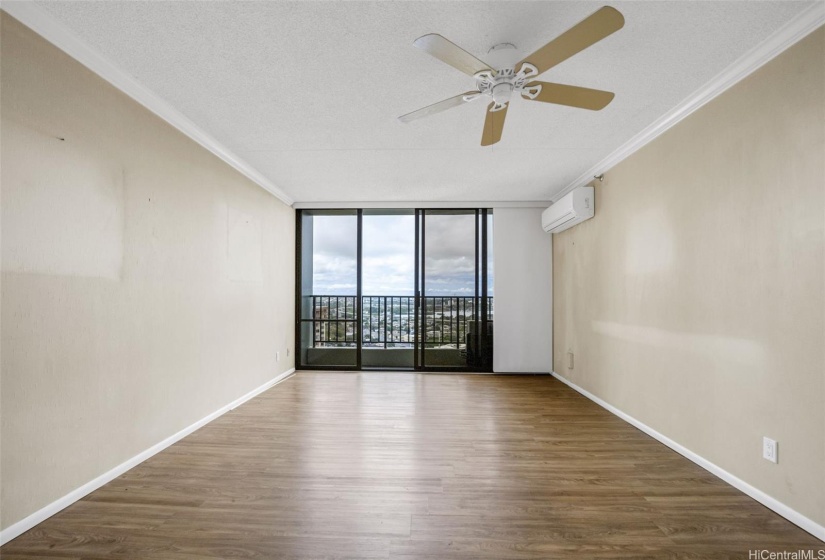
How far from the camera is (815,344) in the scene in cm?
176

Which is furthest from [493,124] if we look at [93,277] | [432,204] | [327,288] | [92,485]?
[327,288]

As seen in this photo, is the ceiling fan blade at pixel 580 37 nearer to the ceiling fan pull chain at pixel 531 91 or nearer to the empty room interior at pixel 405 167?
the empty room interior at pixel 405 167

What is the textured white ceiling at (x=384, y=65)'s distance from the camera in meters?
1.77

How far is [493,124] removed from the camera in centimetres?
249

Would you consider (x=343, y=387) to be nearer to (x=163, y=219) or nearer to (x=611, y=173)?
(x=163, y=219)

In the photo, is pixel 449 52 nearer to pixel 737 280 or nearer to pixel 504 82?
pixel 504 82

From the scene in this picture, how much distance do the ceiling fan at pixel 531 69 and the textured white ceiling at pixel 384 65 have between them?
179 mm

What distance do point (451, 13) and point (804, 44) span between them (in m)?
1.73

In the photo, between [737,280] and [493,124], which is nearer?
[737,280]

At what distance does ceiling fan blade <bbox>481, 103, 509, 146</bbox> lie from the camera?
232 centimetres

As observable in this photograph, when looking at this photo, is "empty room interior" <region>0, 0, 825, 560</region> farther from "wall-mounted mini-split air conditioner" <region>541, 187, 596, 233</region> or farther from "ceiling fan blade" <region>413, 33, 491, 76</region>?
"wall-mounted mini-split air conditioner" <region>541, 187, 596, 233</region>

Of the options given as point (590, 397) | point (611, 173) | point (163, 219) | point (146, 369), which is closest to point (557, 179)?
point (611, 173)

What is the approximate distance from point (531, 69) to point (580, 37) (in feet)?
1.06

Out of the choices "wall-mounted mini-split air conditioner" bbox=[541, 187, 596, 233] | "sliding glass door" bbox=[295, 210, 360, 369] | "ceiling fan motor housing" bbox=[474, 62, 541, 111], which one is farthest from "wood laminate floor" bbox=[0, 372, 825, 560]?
"sliding glass door" bbox=[295, 210, 360, 369]
